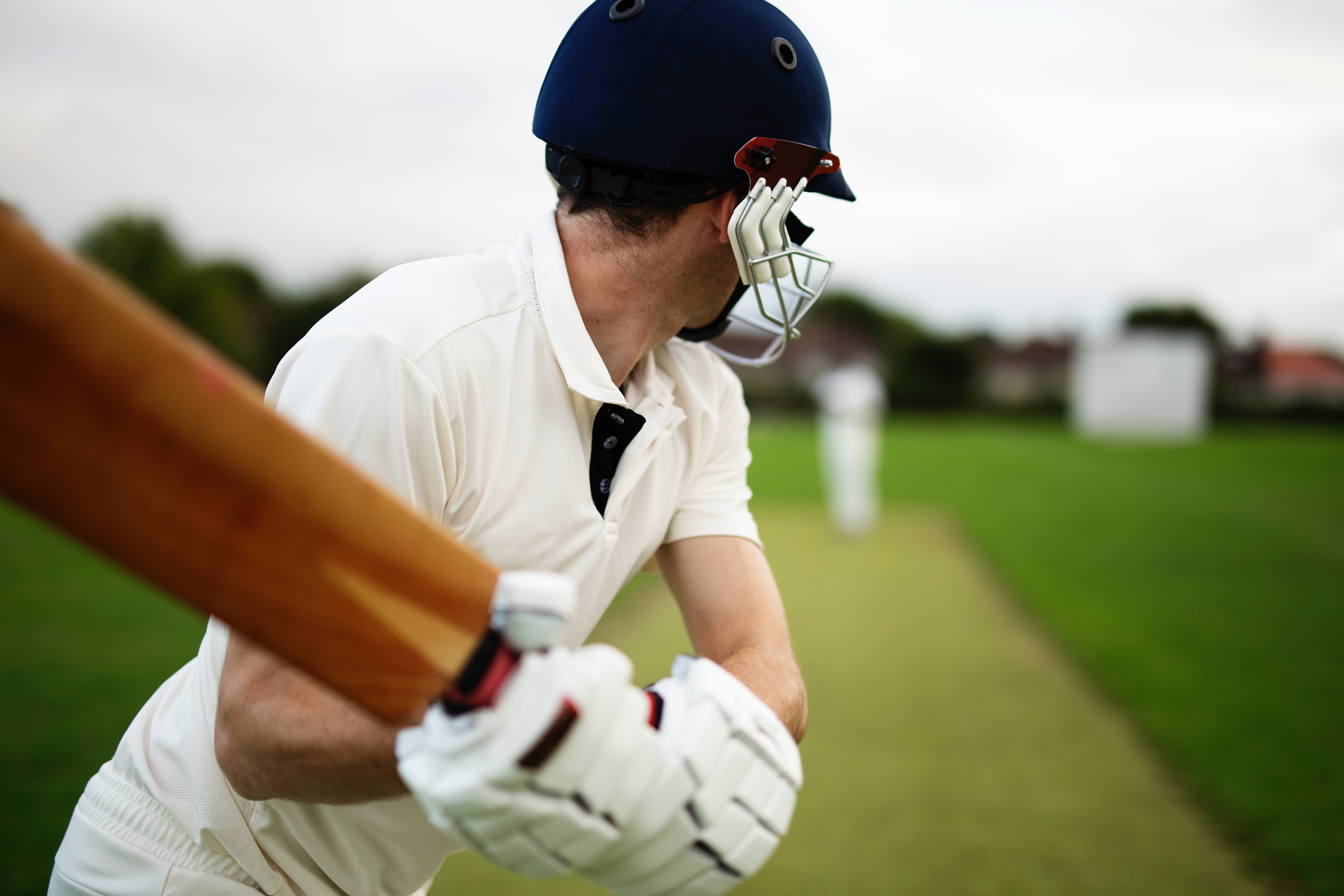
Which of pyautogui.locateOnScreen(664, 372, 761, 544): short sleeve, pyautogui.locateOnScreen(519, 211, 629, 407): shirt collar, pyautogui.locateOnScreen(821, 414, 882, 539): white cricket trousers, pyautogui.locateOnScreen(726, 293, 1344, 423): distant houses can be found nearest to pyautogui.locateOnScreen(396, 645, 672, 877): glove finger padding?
pyautogui.locateOnScreen(519, 211, 629, 407): shirt collar

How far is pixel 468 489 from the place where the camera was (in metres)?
1.37

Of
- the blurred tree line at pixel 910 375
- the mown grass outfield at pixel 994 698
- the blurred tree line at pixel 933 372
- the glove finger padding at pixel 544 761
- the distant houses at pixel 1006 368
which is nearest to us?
the glove finger padding at pixel 544 761

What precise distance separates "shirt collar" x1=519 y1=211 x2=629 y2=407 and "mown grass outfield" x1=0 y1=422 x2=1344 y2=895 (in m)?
2.65

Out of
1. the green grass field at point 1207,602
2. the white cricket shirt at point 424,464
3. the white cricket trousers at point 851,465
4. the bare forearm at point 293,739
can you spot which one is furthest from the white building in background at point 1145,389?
the bare forearm at point 293,739

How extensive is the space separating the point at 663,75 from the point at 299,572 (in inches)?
44.3

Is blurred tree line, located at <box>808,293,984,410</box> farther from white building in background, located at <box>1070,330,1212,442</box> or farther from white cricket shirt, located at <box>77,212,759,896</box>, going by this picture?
white cricket shirt, located at <box>77,212,759,896</box>

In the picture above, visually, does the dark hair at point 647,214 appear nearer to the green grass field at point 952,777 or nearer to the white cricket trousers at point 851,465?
the green grass field at point 952,777

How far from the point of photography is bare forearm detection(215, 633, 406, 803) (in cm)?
105

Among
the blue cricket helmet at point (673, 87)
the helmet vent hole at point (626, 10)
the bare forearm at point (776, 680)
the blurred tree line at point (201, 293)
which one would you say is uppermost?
the helmet vent hole at point (626, 10)

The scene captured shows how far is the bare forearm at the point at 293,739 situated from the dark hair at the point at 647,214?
91 cm

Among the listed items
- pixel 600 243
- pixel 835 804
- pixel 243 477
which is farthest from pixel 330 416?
pixel 835 804

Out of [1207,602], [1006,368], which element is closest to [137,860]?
[1207,602]

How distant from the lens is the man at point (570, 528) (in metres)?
0.90

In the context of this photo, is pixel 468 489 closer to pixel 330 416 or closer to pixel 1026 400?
pixel 330 416
